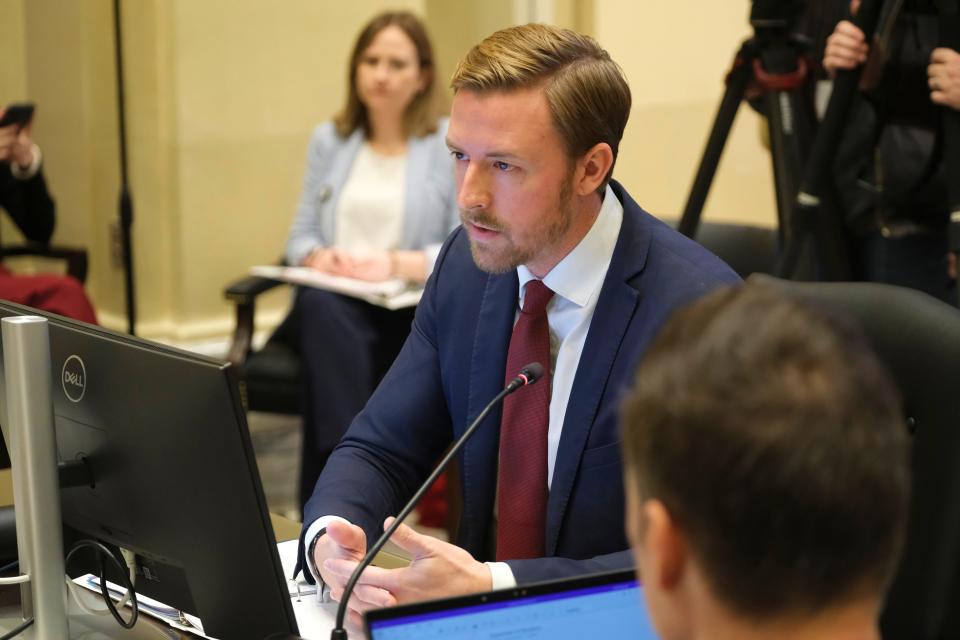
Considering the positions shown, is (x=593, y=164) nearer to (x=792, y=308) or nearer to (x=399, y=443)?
(x=399, y=443)

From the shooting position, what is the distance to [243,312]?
135 inches

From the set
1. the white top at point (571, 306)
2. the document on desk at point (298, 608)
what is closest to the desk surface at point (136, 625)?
the document on desk at point (298, 608)

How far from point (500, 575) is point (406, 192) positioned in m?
2.22

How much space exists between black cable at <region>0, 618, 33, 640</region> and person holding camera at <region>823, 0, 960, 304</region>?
5.79ft

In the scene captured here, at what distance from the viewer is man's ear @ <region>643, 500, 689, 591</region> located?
75 centimetres

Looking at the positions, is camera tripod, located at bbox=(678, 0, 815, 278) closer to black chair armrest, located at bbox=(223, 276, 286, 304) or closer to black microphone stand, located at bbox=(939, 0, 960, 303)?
black microphone stand, located at bbox=(939, 0, 960, 303)

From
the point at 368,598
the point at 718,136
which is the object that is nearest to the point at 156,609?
the point at 368,598

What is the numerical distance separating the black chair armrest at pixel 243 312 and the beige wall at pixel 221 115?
0.93m

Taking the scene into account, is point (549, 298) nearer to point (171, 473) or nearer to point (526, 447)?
point (526, 447)

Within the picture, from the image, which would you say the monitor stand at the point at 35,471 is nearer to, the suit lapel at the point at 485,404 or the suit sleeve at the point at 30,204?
the suit lapel at the point at 485,404

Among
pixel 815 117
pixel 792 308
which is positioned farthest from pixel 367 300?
pixel 792 308

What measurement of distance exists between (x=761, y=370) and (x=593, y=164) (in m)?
0.98

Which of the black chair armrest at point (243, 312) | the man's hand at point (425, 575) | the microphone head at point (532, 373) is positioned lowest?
the black chair armrest at point (243, 312)

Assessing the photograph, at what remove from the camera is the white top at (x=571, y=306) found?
1.64 m
